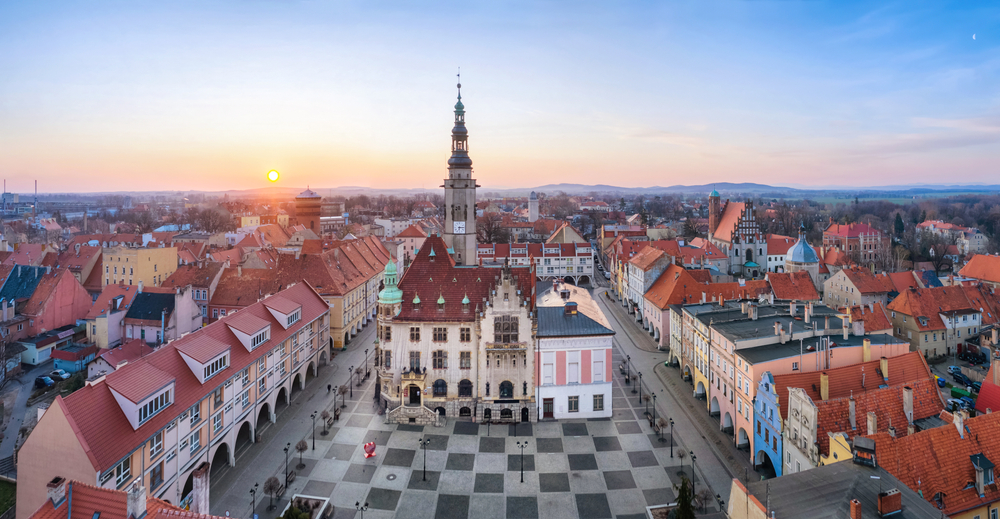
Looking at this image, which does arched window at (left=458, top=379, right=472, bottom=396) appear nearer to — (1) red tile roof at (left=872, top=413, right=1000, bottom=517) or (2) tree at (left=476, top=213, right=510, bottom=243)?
(1) red tile roof at (left=872, top=413, right=1000, bottom=517)

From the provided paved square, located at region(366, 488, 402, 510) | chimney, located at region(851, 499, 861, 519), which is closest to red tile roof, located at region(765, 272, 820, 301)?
chimney, located at region(851, 499, 861, 519)

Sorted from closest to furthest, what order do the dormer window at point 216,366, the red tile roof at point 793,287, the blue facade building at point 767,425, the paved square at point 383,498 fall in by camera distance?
the paved square at point 383,498
the blue facade building at point 767,425
the dormer window at point 216,366
the red tile roof at point 793,287

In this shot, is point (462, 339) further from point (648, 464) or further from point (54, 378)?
point (54, 378)

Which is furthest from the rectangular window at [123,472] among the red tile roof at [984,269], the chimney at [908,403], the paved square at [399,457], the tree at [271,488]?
the red tile roof at [984,269]

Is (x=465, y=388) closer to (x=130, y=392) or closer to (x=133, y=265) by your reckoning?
(x=130, y=392)

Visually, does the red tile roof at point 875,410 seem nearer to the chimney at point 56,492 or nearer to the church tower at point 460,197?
the chimney at point 56,492

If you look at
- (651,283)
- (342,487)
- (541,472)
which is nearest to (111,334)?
(342,487)
